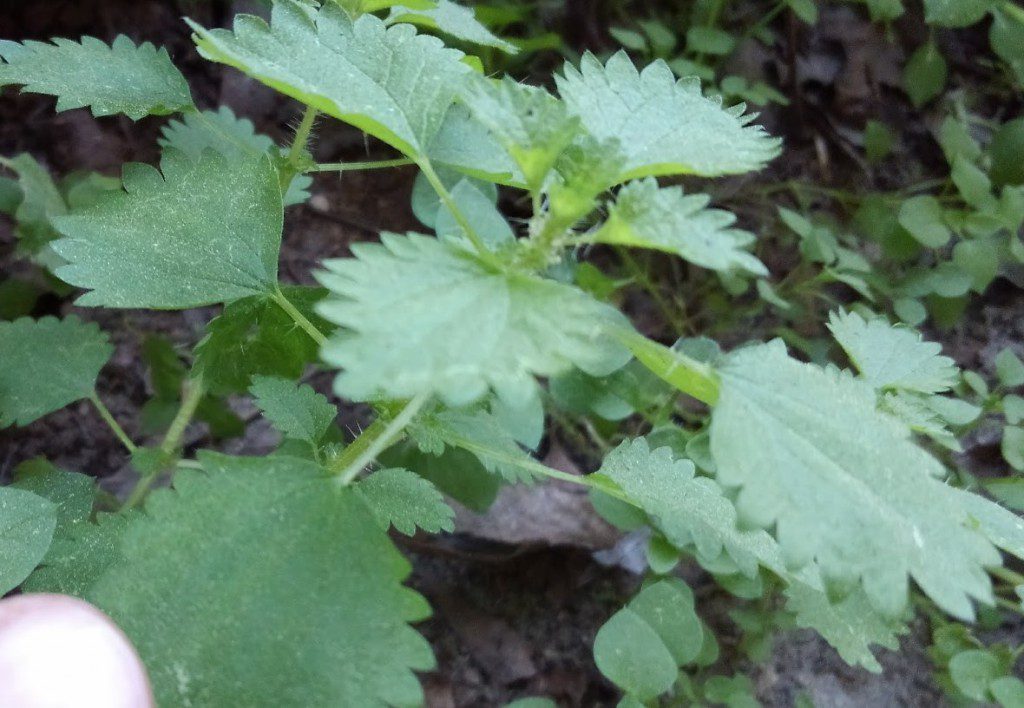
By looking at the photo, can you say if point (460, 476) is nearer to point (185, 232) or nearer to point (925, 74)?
point (185, 232)

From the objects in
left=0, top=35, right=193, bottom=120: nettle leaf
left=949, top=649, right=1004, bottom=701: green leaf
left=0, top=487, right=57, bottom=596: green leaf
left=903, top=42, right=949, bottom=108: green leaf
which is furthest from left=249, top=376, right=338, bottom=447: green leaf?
left=903, top=42, right=949, bottom=108: green leaf

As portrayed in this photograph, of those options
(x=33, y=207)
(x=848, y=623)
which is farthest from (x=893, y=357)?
(x=33, y=207)

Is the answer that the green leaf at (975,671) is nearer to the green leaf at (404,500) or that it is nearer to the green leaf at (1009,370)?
the green leaf at (1009,370)

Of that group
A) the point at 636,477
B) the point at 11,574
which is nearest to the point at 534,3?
the point at 636,477

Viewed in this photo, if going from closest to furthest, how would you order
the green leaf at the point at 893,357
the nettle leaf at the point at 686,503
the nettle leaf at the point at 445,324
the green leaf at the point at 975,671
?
the nettle leaf at the point at 445,324 → the nettle leaf at the point at 686,503 → the green leaf at the point at 893,357 → the green leaf at the point at 975,671

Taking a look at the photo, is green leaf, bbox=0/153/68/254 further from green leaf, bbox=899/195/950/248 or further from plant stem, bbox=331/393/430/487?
green leaf, bbox=899/195/950/248

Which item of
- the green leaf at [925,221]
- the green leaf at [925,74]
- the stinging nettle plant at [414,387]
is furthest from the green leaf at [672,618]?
the green leaf at [925,74]
